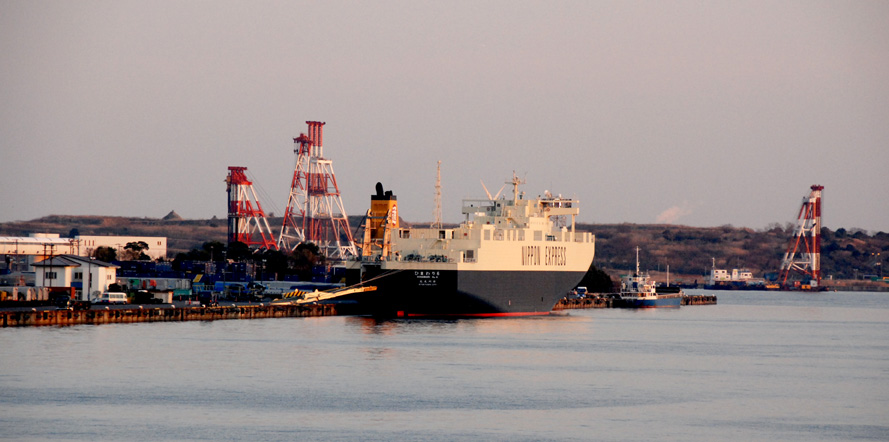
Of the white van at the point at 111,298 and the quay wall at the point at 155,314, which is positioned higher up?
the white van at the point at 111,298

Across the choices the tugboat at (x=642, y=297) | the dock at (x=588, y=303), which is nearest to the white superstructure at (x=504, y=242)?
the dock at (x=588, y=303)

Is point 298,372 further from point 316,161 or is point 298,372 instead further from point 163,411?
point 316,161

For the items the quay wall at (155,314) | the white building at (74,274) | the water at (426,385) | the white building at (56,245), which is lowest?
the water at (426,385)

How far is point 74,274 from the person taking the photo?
242ft

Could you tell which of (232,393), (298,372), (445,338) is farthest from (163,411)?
(445,338)

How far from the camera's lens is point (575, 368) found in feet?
151

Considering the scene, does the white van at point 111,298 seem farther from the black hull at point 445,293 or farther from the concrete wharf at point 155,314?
the black hull at point 445,293

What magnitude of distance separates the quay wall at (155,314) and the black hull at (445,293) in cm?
448

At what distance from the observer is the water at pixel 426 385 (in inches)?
1249

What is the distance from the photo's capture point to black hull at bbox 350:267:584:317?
70.9 meters

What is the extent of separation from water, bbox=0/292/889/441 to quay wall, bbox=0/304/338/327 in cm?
223

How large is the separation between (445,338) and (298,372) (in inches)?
647

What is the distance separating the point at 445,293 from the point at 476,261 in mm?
2801

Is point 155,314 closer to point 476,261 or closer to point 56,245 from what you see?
point 476,261
